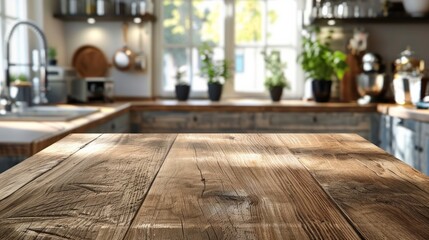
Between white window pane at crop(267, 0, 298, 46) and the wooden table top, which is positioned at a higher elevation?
white window pane at crop(267, 0, 298, 46)

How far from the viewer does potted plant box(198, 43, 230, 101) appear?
4.55 m

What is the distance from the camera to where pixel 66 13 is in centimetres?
455

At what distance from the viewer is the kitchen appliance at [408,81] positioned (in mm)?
3934

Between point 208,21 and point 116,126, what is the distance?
1.56 metres

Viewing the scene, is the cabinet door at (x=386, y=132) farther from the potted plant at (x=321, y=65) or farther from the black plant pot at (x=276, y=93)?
the black plant pot at (x=276, y=93)

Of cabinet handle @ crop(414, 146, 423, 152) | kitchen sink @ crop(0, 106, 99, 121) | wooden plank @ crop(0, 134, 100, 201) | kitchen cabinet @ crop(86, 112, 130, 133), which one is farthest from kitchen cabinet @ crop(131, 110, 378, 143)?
wooden plank @ crop(0, 134, 100, 201)

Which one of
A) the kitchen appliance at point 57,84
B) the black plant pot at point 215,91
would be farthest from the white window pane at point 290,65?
the kitchen appliance at point 57,84

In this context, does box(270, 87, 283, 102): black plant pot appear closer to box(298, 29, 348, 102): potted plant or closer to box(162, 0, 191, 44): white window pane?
box(298, 29, 348, 102): potted plant

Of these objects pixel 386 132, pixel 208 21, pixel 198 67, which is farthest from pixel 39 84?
pixel 386 132

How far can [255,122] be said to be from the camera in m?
4.21

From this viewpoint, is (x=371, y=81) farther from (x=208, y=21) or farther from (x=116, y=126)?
(x=116, y=126)

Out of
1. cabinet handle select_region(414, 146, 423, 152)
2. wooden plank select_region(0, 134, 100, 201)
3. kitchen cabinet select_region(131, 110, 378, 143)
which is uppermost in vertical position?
wooden plank select_region(0, 134, 100, 201)

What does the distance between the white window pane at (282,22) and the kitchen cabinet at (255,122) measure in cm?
93

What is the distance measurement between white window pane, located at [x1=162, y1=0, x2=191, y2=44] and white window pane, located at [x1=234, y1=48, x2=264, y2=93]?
49cm
